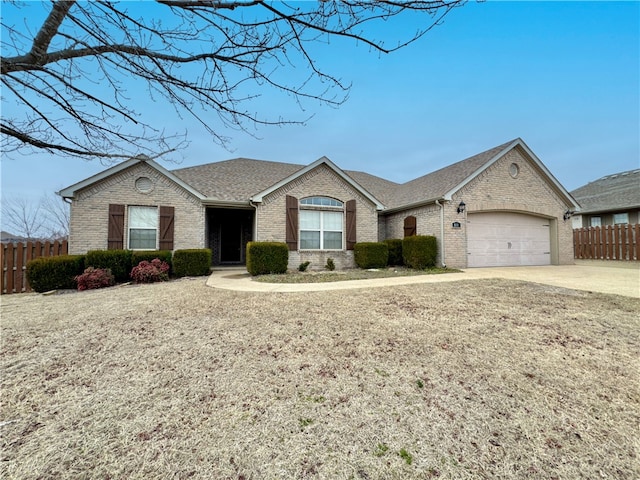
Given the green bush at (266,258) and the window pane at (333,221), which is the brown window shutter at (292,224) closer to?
the green bush at (266,258)

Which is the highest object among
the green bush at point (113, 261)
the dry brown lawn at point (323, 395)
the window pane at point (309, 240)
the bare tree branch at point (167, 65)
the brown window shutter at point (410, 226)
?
the bare tree branch at point (167, 65)

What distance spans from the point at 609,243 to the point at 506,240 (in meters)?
6.21

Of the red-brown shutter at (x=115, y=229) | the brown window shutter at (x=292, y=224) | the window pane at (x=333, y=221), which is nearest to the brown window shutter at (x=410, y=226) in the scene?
the window pane at (x=333, y=221)

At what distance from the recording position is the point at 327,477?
1.71 meters

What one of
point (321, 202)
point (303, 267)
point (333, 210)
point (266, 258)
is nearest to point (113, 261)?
point (266, 258)

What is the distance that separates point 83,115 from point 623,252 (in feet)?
66.8

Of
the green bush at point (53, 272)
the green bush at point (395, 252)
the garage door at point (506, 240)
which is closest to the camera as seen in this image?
the green bush at point (53, 272)

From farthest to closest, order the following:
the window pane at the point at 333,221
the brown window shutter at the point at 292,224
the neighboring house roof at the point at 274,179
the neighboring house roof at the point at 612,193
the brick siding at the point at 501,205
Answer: the neighboring house roof at the point at 612,193 → the window pane at the point at 333,221 → the brown window shutter at the point at 292,224 → the brick siding at the point at 501,205 → the neighboring house roof at the point at 274,179

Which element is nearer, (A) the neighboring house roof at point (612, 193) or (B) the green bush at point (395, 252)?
(B) the green bush at point (395, 252)

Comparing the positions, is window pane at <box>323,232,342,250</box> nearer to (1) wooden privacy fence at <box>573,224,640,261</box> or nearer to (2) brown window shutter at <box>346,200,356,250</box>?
(2) brown window shutter at <box>346,200,356,250</box>

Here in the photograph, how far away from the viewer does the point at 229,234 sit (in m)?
15.5

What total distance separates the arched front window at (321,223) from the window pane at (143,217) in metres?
6.03

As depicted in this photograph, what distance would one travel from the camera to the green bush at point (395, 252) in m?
13.0

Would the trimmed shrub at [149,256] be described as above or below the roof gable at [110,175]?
below
